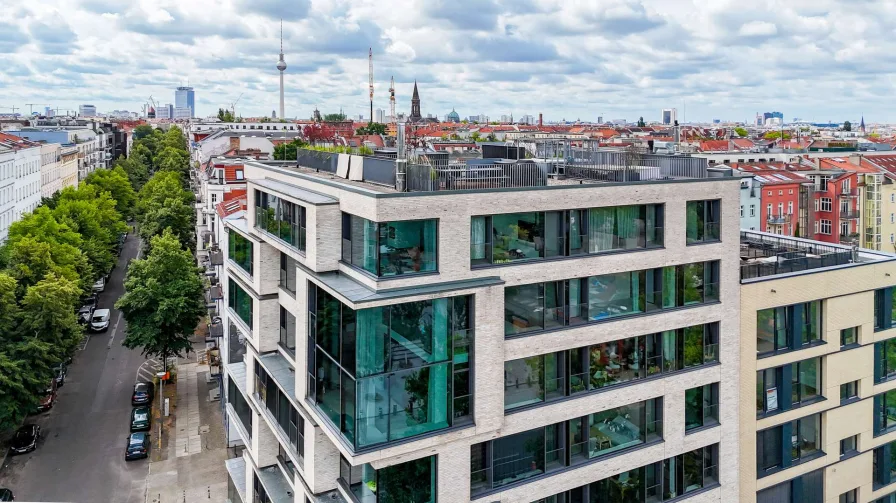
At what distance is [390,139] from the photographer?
4378 centimetres

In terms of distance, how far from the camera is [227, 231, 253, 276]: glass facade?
30.0m

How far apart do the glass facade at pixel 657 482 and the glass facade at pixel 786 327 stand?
4537 millimetres

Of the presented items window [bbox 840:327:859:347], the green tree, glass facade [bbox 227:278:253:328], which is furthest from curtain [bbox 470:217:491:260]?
the green tree

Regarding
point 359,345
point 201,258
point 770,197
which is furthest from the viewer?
point 201,258

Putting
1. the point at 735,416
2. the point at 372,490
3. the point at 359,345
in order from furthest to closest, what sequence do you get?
the point at 735,416 → the point at 372,490 → the point at 359,345

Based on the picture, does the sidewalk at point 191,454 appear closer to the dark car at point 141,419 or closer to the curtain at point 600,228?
the dark car at point 141,419

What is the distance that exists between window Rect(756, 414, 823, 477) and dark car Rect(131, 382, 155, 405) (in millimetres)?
39390

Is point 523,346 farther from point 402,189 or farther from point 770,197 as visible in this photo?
point 770,197

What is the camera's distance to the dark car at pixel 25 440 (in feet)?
140

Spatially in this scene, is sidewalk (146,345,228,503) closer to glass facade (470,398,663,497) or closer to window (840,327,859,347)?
glass facade (470,398,663,497)

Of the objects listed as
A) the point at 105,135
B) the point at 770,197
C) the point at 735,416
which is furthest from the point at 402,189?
the point at 105,135

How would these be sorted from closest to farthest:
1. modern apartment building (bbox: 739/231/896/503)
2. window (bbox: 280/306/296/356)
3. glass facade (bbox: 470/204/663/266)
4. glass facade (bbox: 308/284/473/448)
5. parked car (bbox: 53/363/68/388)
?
glass facade (bbox: 308/284/473/448) < glass facade (bbox: 470/204/663/266) < window (bbox: 280/306/296/356) < modern apartment building (bbox: 739/231/896/503) < parked car (bbox: 53/363/68/388)

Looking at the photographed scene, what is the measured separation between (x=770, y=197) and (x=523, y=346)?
2323 inches

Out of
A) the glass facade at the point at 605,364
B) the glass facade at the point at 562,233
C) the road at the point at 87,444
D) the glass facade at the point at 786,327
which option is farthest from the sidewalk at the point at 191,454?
the glass facade at the point at 786,327
